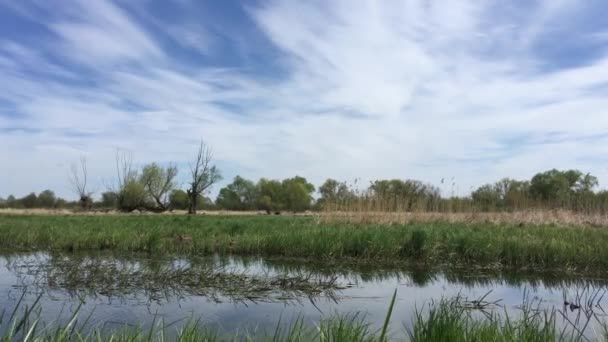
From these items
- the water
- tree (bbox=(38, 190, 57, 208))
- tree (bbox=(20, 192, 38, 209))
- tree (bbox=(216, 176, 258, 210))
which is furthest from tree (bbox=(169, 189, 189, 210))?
the water

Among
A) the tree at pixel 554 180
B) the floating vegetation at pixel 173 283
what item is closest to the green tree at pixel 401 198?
the floating vegetation at pixel 173 283

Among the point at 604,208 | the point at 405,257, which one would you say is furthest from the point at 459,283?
the point at 604,208

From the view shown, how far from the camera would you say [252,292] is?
21.8 ft

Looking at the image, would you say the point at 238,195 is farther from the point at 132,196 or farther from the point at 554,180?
the point at 554,180

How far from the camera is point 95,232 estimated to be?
500 inches

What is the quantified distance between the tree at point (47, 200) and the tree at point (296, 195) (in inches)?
1151

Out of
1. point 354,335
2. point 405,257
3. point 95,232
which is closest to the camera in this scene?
point 354,335

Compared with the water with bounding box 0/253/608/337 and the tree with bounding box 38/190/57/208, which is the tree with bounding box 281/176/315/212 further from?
the water with bounding box 0/253/608/337

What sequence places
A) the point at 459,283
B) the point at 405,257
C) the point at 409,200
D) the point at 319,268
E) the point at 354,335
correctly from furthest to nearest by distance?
1. the point at 409,200
2. the point at 405,257
3. the point at 319,268
4. the point at 459,283
5. the point at 354,335

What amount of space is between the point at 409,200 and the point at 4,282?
14601 mm

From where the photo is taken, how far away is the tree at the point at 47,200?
5691 centimetres

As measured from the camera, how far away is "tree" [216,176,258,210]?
224ft

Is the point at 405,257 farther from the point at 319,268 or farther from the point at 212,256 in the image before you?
the point at 212,256

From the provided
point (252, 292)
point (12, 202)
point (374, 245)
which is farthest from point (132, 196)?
point (252, 292)
